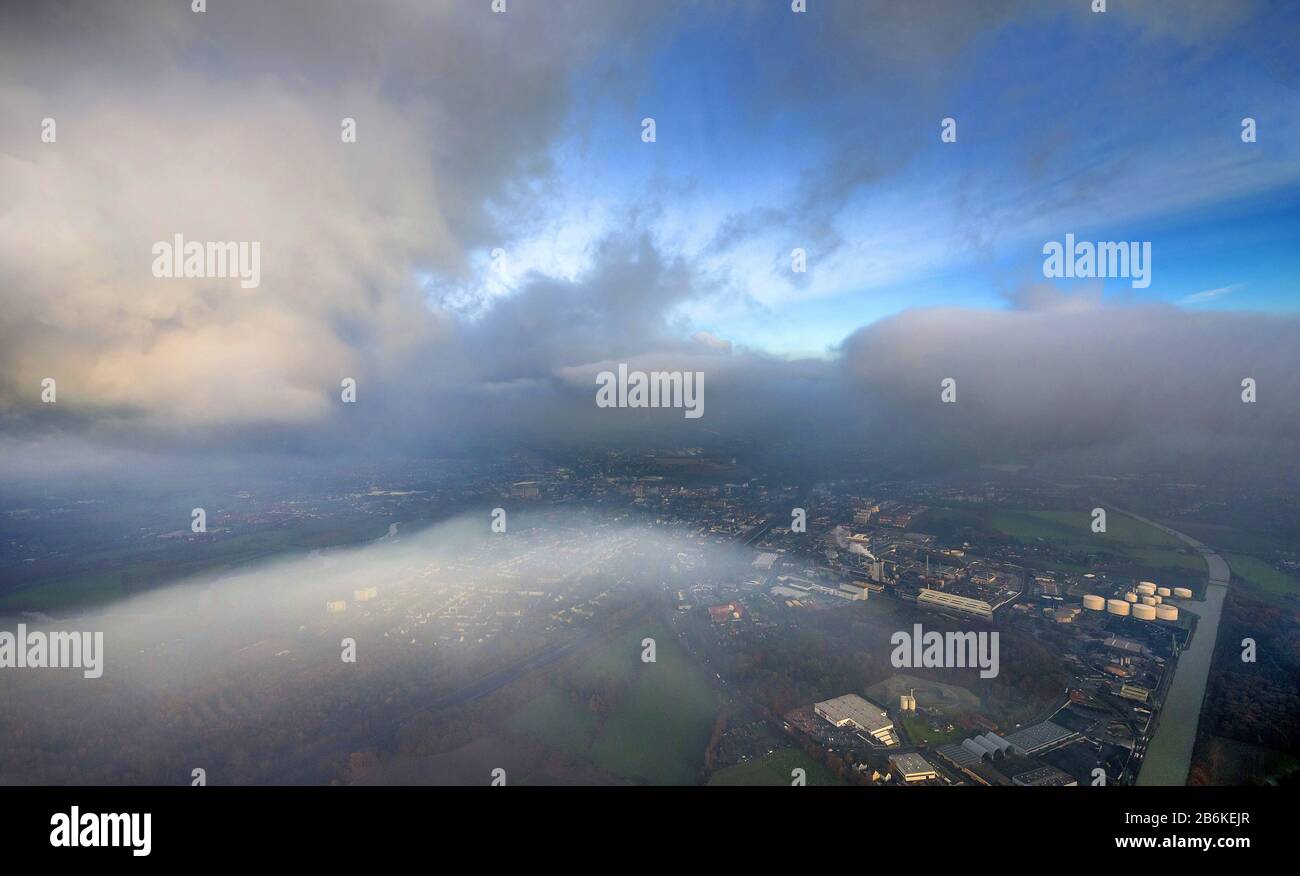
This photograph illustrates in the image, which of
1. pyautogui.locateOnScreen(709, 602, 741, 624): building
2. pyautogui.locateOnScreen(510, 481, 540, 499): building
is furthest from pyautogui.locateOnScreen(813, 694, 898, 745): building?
pyautogui.locateOnScreen(510, 481, 540, 499): building

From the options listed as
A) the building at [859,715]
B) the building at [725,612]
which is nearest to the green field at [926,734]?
the building at [859,715]

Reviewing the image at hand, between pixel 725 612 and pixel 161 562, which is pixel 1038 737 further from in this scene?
pixel 161 562

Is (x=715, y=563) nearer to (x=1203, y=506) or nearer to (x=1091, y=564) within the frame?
(x=1091, y=564)

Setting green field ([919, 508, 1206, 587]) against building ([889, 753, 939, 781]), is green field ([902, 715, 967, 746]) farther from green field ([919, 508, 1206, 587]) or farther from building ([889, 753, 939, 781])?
green field ([919, 508, 1206, 587])

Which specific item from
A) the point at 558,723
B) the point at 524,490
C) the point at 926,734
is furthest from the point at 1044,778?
the point at 524,490
